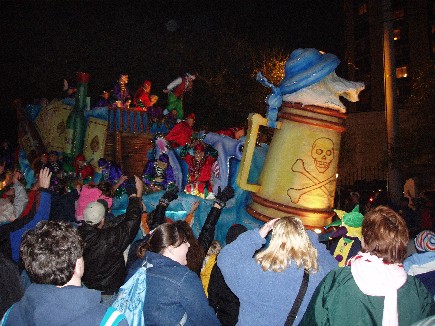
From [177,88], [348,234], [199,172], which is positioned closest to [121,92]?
[177,88]

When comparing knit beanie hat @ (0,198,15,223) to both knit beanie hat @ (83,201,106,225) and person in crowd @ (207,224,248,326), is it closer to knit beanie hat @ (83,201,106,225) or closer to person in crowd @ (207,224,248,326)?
knit beanie hat @ (83,201,106,225)

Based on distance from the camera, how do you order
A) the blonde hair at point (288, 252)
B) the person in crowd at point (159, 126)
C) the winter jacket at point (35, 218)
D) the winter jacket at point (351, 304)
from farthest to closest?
the person in crowd at point (159, 126) < the winter jacket at point (35, 218) < the blonde hair at point (288, 252) < the winter jacket at point (351, 304)

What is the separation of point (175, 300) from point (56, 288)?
27.4 inches

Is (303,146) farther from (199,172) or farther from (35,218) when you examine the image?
(35,218)

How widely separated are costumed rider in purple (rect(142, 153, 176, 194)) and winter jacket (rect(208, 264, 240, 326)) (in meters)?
2.52

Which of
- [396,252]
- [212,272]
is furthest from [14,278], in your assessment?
[396,252]

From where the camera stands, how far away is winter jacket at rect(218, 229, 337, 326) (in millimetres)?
2227

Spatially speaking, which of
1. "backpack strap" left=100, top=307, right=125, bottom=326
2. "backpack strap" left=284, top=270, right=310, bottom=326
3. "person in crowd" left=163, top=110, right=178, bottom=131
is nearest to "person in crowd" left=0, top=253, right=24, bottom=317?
"backpack strap" left=100, top=307, right=125, bottom=326

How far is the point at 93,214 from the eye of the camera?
3.50 metres

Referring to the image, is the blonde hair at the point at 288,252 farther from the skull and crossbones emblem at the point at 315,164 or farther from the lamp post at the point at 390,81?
the lamp post at the point at 390,81

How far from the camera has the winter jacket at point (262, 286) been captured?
2227 millimetres

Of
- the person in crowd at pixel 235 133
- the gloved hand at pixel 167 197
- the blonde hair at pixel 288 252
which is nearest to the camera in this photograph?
the blonde hair at pixel 288 252

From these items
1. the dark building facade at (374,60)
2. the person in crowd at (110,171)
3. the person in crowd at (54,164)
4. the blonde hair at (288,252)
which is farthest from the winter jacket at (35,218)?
→ the dark building facade at (374,60)

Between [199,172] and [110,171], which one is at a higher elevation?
[199,172]
